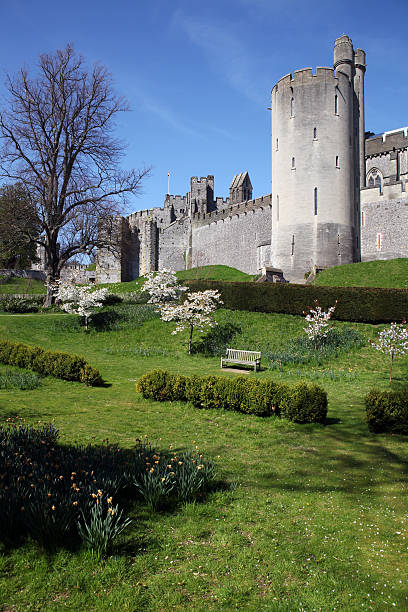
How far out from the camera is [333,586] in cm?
368

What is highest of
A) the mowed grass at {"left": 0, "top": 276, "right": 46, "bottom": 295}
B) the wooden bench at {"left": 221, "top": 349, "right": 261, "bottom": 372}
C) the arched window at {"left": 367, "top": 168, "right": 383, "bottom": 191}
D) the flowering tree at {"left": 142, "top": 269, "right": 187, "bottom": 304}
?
the arched window at {"left": 367, "top": 168, "right": 383, "bottom": 191}

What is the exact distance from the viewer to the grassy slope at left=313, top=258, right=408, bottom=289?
23781mm

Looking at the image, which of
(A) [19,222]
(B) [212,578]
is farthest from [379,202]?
(B) [212,578]

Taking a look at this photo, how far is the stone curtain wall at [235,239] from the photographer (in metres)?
37.9

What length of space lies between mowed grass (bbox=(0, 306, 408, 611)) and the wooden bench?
16.2 ft

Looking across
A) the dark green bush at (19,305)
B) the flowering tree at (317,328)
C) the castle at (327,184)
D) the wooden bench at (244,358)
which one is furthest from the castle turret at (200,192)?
the wooden bench at (244,358)

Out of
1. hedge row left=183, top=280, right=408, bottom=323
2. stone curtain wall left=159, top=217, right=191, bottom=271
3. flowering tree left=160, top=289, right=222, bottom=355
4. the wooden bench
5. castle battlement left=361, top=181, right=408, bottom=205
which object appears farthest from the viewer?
stone curtain wall left=159, top=217, right=191, bottom=271

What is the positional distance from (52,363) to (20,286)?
3051 centimetres

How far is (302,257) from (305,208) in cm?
349

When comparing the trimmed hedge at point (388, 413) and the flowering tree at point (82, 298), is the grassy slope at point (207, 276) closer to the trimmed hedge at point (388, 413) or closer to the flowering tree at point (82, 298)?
the flowering tree at point (82, 298)

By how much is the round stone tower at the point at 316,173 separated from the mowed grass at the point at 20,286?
75.8ft

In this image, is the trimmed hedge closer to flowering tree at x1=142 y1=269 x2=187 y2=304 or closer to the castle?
flowering tree at x1=142 y1=269 x2=187 y2=304

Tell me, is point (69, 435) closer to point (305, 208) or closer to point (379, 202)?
point (305, 208)

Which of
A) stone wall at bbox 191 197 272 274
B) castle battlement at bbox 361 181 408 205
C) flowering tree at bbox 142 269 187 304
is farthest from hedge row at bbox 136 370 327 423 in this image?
stone wall at bbox 191 197 272 274
